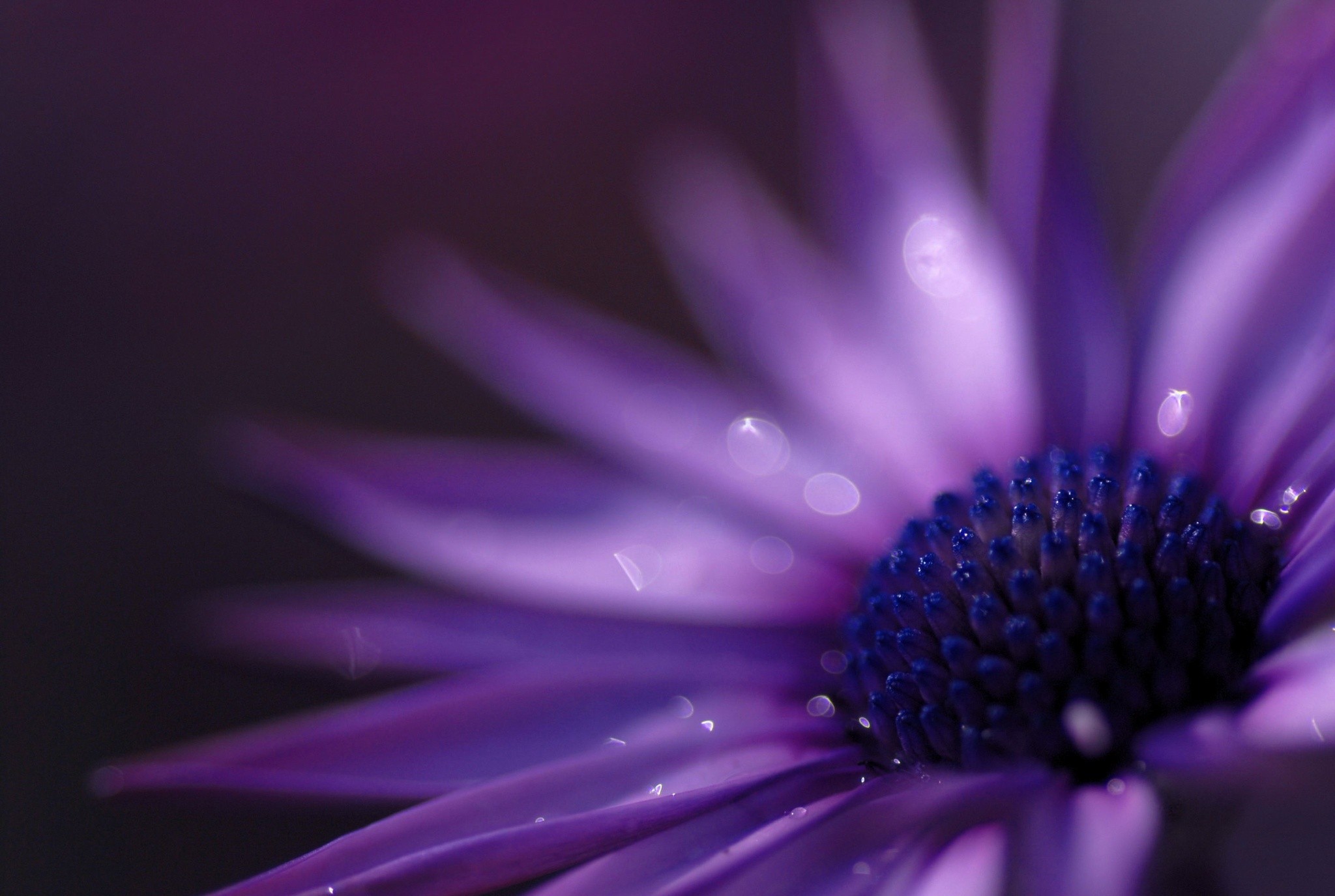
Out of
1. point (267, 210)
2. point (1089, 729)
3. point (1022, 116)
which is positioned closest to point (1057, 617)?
point (1089, 729)

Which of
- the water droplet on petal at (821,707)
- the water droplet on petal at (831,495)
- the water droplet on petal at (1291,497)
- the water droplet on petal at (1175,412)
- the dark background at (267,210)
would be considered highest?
the dark background at (267,210)

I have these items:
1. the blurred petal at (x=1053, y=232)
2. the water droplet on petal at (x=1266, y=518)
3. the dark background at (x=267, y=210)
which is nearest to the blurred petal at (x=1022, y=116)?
the blurred petal at (x=1053, y=232)

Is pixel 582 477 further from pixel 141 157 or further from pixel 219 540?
pixel 141 157

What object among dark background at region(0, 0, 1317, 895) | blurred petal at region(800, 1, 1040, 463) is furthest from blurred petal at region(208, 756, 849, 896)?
dark background at region(0, 0, 1317, 895)

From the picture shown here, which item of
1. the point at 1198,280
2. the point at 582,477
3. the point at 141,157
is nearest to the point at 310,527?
the point at 582,477

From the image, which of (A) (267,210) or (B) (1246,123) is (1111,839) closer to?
(B) (1246,123)

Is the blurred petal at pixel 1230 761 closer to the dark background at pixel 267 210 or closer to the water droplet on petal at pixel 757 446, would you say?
the water droplet on petal at pixel 757 446
